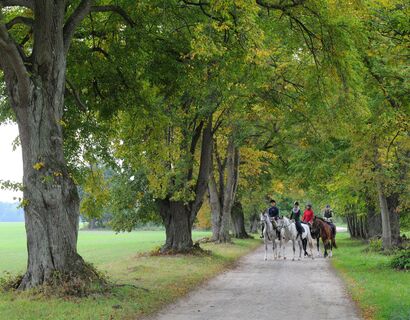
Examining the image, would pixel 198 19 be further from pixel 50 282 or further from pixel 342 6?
pixel 50 282

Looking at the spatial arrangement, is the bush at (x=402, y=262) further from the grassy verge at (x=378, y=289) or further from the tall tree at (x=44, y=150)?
the tall tree at (x=44, y=150)

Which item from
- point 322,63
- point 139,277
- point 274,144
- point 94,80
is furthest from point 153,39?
point 274,144

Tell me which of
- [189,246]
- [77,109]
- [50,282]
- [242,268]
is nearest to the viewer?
[50,282]

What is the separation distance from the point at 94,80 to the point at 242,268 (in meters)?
10.3

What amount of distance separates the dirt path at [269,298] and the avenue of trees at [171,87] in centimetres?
319

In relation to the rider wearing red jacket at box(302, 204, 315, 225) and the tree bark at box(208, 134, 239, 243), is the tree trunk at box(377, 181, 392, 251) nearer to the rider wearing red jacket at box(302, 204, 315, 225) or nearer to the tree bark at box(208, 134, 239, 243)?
the rider wearing red jacket at box(302, 204, 315, 225)

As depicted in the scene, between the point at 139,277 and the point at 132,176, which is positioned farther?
the point at 132,176

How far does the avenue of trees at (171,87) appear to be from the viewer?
13.1 m

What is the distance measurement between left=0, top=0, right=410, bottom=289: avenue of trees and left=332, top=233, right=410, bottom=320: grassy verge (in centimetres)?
428

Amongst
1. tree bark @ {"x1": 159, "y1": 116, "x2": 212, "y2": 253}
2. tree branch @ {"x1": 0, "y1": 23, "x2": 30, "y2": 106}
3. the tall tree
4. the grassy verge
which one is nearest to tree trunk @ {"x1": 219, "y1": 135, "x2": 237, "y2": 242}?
tree bark @ {"x1": 159, "y1": 116, "x2": 212, "y2": 253}

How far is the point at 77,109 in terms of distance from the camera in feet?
56.4

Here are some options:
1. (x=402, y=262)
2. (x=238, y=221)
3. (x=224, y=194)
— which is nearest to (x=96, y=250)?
(x=224, y=194)

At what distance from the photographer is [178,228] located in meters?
28.0

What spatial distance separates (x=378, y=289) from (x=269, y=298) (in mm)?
3307
